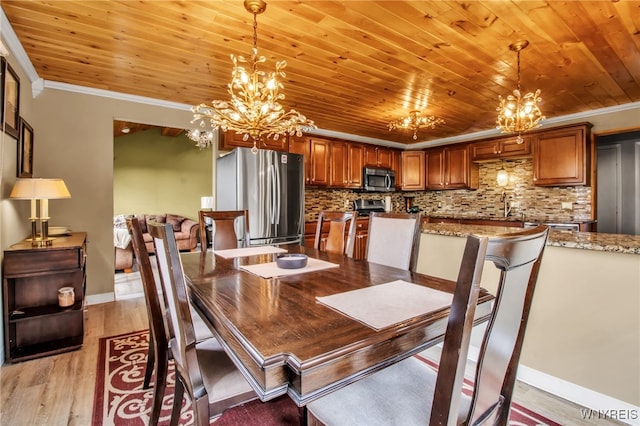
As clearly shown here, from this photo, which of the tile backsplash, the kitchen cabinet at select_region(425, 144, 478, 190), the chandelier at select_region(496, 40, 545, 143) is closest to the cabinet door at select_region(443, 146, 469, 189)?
the kitchen cabinet at select_region(425, 144, 478, 190)

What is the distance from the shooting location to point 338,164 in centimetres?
517

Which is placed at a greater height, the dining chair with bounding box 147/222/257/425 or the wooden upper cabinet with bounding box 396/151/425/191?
the wooden upper cabinet with bounding box 396/151/425/191

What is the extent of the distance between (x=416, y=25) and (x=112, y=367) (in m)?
3.22

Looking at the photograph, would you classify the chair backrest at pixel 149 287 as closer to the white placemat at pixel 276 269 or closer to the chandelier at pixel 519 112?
the white placemat at pixel 276 269

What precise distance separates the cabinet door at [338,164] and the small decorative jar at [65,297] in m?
3.59

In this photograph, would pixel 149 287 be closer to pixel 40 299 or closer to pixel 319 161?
pixel 40 299

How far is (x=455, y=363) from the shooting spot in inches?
26.1

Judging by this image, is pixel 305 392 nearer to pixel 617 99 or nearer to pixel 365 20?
pixel 365 20

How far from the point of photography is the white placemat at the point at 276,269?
1598 millimetres

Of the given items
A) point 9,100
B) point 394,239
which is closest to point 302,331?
point 394,239

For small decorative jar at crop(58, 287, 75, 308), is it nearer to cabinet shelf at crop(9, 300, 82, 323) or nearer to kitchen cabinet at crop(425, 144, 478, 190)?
cabinet shelf at crop(9, 300, 82, 323)

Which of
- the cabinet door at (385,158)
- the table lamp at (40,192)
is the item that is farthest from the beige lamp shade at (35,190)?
the cabinet door at (385,158)

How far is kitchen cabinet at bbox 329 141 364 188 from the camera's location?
201 inches

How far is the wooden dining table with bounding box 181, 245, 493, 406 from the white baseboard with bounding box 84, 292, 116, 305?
2.82 metres
